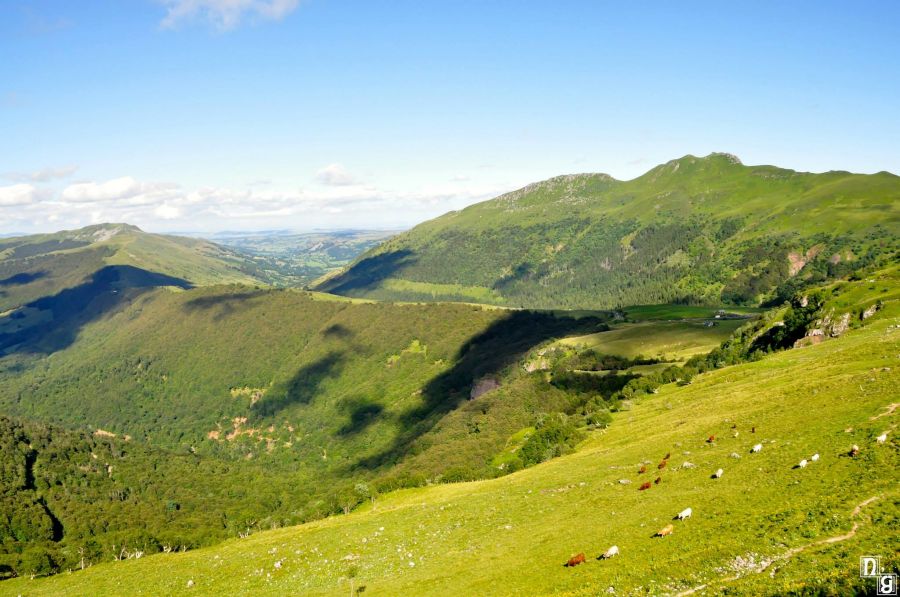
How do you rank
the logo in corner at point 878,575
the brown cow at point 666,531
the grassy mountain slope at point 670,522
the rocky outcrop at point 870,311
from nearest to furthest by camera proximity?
the logo in corner at point 878,575
the grassy mountain slope at point 670,522
the brown cow at point 666,531
the rocky outcrop at point 870,311

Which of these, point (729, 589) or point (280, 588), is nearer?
point (729, 589)

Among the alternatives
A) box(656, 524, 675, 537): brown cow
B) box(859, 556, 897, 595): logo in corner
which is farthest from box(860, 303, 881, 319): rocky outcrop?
box(859, 556, 897, 595): logo in corner

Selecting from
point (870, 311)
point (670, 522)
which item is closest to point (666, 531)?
point (670, 522)

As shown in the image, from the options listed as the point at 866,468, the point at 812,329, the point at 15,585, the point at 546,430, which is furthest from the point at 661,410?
the point at 15,585

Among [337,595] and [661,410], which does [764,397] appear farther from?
[337,595]

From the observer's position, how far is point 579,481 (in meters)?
61.2

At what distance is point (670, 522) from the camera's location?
3750 centimetres

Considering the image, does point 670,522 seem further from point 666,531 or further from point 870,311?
point 870,311

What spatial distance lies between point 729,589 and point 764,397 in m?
53.1

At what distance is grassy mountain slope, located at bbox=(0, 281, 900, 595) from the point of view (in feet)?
92.4

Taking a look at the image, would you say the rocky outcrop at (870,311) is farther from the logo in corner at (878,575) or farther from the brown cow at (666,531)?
the logo in corner at (878,575)

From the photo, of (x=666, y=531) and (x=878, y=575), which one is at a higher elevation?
(x=878, y=575)

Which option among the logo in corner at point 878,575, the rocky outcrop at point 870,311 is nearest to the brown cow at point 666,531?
the logo in corner at point 878,575

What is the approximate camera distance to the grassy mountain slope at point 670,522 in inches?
1109
